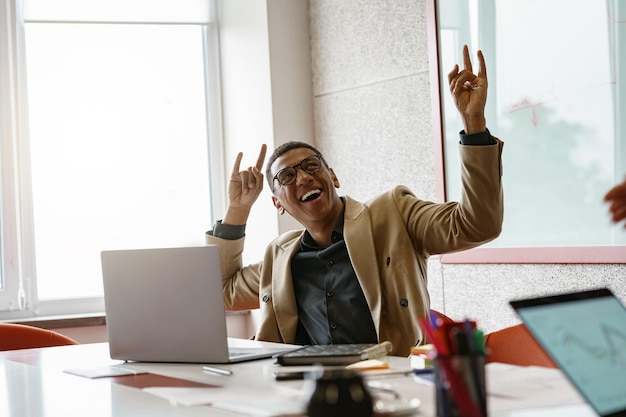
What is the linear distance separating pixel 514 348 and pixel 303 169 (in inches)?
40.2

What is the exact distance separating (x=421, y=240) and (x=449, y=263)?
792 millimetres

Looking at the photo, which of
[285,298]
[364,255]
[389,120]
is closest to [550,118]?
[364,255]

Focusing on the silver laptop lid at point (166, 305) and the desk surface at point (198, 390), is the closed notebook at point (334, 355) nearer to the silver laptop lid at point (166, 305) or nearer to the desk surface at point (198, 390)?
the desk surface at point (198, 390)

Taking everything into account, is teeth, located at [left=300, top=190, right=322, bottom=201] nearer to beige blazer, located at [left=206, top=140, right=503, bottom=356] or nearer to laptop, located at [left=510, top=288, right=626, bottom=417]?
beige blazer, located at [left=206, top=140, right=503, bottom=356]

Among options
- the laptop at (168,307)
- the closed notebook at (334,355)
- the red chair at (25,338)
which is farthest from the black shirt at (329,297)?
the red chair at (25,338)

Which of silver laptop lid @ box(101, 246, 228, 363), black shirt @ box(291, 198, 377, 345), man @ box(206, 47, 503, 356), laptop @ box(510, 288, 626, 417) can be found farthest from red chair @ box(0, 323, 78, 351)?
laptop @ box(510, 288, 626, 417)

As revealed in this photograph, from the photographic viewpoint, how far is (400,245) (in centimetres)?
273

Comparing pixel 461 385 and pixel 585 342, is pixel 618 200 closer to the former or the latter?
pixel 585 342

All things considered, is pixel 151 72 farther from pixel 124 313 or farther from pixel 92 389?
pixel 92 389

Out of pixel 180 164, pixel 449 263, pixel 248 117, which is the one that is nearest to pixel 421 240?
pixel 449 263

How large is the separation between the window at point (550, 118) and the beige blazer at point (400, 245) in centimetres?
51

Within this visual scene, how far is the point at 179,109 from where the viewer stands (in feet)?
15.9

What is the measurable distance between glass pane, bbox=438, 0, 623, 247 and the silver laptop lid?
1.41 meters

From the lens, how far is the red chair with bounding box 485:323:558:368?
2.20m
